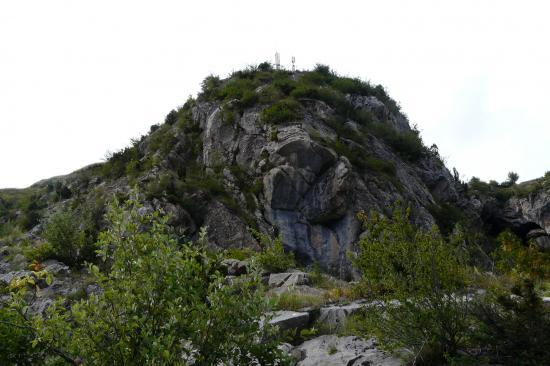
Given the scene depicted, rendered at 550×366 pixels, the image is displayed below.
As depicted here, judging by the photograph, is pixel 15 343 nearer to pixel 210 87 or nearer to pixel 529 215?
pixel 210 87

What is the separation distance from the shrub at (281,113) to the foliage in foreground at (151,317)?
1646 centimetres

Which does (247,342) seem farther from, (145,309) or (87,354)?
(87,354)

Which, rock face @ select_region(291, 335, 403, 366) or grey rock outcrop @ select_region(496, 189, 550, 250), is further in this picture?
grey rock outcrop @ select_region(496, 189, 550, 250)

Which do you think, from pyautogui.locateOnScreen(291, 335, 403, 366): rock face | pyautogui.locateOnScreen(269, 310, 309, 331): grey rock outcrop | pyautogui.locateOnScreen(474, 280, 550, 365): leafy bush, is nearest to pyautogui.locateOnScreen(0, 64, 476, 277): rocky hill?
pyautogui.locateOnScreen(269, 310, 309, 331): grey rock outcrop

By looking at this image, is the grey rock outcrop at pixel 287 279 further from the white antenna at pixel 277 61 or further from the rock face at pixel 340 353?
the white antenna at pixel 277 61

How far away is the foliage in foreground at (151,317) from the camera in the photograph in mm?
3842

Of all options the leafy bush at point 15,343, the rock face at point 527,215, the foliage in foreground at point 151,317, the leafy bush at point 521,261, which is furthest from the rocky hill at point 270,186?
the leafy bush at point 15,343

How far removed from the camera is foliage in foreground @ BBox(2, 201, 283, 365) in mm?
3842

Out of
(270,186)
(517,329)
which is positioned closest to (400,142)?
(270,186)

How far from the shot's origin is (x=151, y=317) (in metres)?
4.10

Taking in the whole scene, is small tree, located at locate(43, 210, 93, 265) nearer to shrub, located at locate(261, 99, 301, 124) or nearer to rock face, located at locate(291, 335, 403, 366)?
shrub, located at locate(261, 99, 301, 124)

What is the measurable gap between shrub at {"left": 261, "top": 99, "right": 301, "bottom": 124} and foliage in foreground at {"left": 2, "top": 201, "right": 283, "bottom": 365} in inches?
648

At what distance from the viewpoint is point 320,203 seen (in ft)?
56.2

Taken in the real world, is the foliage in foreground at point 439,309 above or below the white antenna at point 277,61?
below
